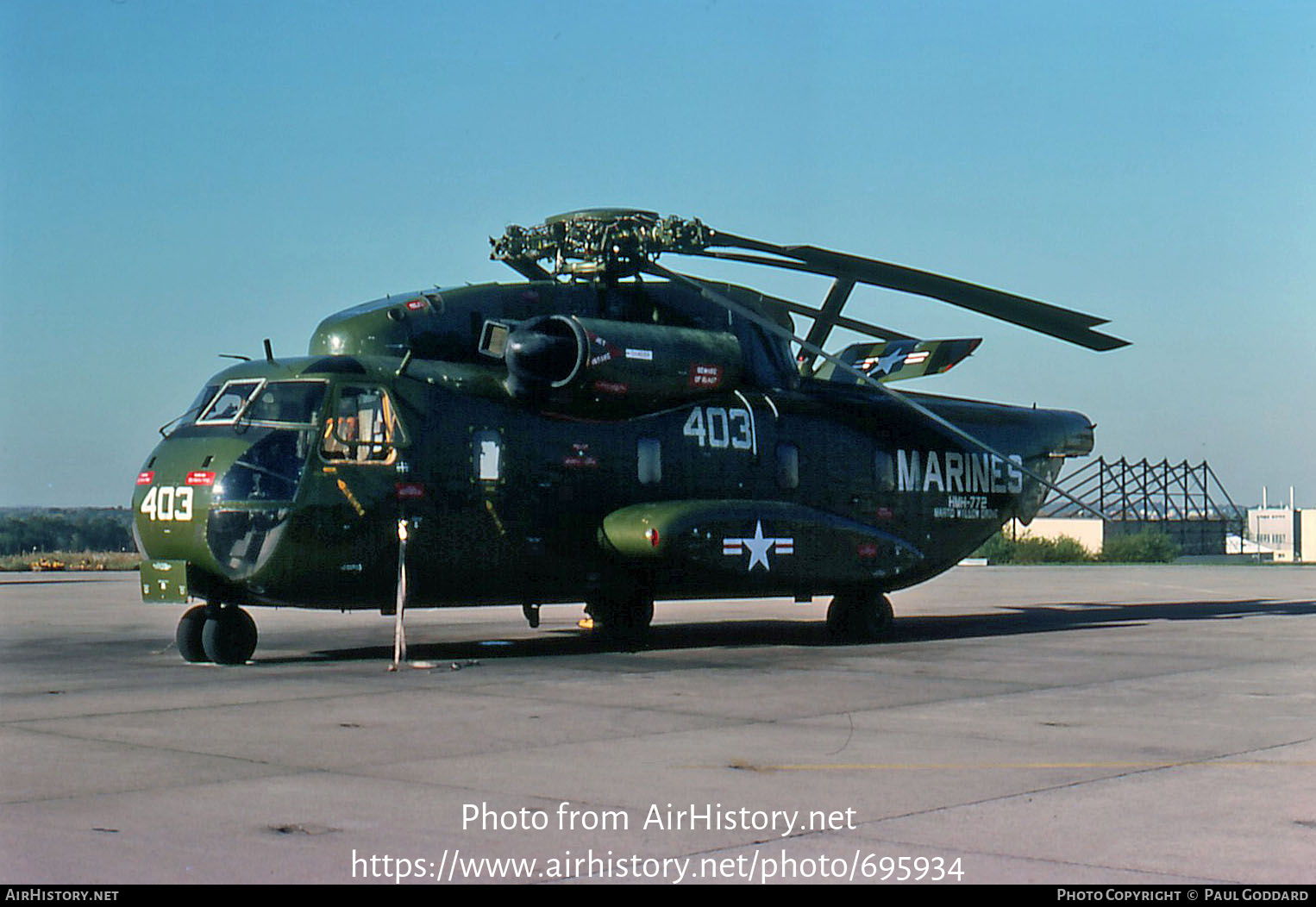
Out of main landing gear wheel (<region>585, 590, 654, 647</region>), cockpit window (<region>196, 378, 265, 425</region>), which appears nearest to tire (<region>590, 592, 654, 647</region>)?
main landing gear wheel (<region>585, 590, 654, 647</region>)

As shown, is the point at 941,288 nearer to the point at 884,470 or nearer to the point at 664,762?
the point at 884,470

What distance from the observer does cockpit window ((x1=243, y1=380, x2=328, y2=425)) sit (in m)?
14.6

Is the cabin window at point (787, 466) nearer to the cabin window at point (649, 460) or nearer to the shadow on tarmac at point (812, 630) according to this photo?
the cabin window at point (649, 460)

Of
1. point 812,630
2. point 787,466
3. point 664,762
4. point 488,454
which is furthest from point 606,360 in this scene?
point 664,762

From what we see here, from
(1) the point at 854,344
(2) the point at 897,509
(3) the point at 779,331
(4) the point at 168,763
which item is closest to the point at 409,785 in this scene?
(4) the point at 168,763

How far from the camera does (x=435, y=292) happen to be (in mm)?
16266

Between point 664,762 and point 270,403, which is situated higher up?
Result: point 270,403

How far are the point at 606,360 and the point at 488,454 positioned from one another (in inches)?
67.1

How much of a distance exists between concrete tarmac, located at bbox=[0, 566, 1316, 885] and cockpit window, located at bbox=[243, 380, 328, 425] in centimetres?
254

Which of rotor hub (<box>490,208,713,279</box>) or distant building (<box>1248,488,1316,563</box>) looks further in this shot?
distant building (<box>1248,488,1316,563</box>)

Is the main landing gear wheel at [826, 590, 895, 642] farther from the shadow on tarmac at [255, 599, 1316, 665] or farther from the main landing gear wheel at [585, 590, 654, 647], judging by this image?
the main landing gear wheel at [585, 590, 654, 647]

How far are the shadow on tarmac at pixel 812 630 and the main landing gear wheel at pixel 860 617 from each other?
0.76 feet

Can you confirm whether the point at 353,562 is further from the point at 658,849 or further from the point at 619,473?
the point at 658,849

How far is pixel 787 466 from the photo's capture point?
1797cm
